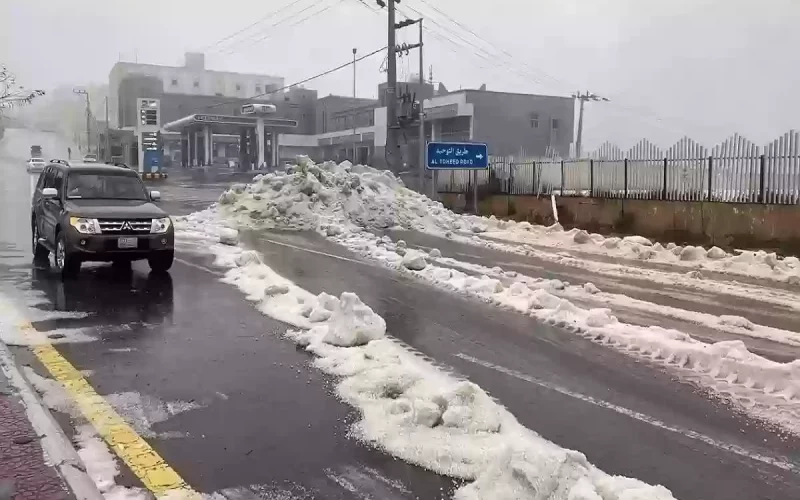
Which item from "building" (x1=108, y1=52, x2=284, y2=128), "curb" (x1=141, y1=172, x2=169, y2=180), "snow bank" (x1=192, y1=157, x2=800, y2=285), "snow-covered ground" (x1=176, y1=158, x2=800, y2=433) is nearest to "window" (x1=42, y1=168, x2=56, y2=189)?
"snow-covered ground" (x1=176, y1=158, x2=800, y2=433)

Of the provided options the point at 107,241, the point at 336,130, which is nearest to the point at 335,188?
the point at 107,241

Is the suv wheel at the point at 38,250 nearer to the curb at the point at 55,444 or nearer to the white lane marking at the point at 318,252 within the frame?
the white lane marking at the point at 318,252

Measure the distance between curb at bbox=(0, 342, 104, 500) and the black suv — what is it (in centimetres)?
489

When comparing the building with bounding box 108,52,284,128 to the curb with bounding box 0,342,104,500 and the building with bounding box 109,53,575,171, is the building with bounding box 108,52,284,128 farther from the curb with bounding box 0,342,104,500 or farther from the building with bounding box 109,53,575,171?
the curb with bounding box 0,342,104,500

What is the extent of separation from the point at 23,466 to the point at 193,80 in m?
99.8

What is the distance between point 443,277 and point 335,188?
11568 millimetres

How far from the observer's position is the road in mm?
4352

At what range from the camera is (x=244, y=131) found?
206 ft

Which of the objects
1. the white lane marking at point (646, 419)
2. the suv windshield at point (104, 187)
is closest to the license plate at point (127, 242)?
the suv windshield at point (104, 187)

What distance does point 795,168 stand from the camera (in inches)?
656

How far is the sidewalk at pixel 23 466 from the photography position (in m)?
3.77

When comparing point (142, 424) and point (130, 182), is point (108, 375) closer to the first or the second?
point (142, 424)

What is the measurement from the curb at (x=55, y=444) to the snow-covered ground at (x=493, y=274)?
4863 millimetres

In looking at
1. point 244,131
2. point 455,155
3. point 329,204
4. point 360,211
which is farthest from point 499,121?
point 329,204
